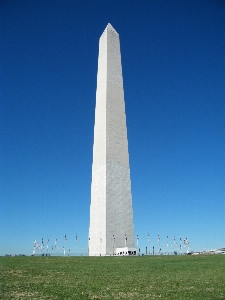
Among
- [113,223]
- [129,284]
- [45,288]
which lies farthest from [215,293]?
[113,223]

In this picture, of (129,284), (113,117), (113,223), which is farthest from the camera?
(113,117)

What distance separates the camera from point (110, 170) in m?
51.4

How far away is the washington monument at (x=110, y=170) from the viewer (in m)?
49.8

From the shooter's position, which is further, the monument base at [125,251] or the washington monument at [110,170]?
the washington monument at [110,170]

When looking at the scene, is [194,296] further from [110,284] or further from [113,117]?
[113,117]

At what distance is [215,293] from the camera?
13227 mm

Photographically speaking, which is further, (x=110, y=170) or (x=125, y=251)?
(x=110, y=170)

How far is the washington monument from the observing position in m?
49.8

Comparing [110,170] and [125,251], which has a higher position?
[110,170]

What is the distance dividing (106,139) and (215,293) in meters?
39.8

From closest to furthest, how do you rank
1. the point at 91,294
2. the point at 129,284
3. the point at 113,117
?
the point at 91,294 < the point at 129,284 < the point at 113,117

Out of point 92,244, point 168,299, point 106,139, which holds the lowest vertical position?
point 168,299

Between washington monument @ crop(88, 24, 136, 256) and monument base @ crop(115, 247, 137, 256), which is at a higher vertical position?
washington monument @ crop(88, 24, 136, 256)

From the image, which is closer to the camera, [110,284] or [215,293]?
[215,293]
